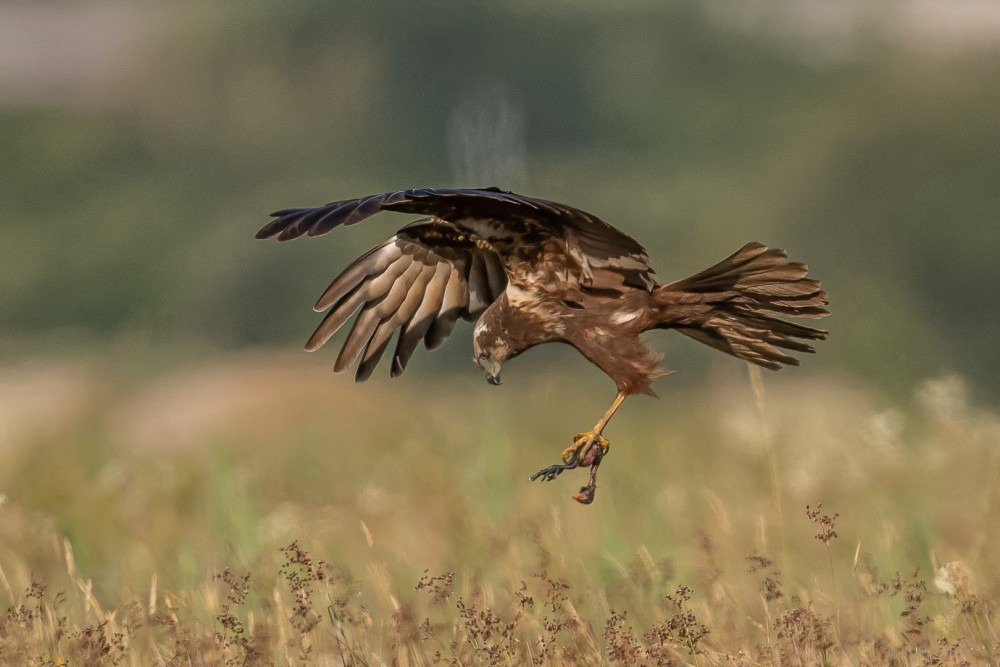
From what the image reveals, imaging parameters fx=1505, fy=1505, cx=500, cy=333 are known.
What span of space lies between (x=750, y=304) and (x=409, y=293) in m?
1.47

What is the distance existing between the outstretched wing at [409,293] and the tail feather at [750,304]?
1.00 metres

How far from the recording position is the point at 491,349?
502 cm

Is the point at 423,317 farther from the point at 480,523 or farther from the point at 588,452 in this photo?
the point at 588,452

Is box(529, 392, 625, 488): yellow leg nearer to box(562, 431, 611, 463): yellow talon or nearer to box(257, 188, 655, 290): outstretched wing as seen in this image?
box(562, 431, 611, 463): yellow talon

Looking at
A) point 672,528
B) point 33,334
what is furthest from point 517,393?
point 33,334

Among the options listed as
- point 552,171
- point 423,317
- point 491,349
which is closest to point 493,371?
point 491,349

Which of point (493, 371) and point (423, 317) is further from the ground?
point (493, 371)

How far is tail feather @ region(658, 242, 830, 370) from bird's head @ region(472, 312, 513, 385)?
540 mm

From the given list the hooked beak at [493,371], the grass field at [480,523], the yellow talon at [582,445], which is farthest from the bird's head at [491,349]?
the grass field at [480,523]

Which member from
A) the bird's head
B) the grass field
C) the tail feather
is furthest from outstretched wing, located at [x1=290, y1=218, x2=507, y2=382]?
the tail feather

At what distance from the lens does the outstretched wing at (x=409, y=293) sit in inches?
225

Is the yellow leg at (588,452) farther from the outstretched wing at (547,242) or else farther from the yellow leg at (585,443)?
the outstretched wing at (547,242)

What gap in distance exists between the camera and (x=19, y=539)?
6309 millimetres

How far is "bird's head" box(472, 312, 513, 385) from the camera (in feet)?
16.4
